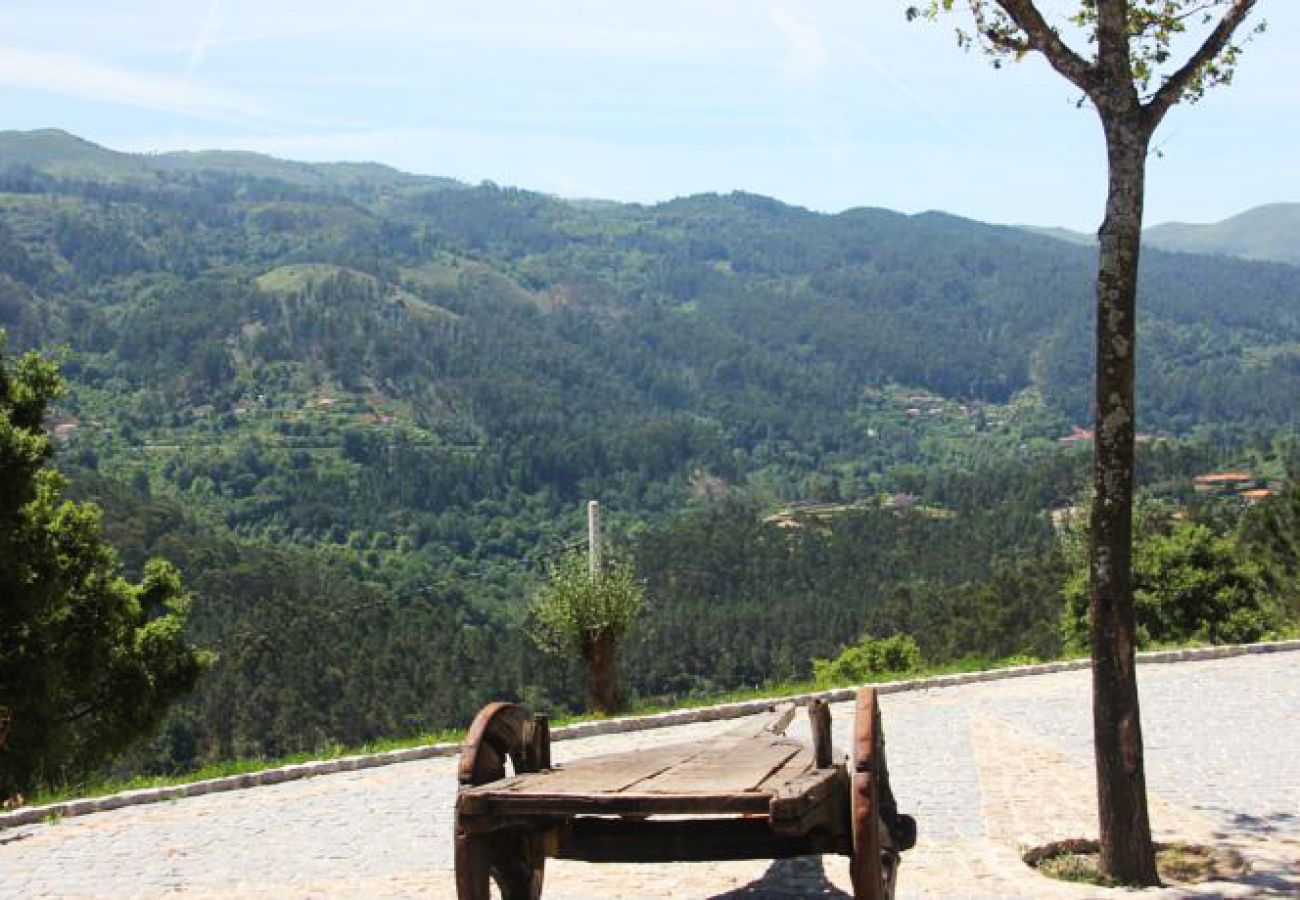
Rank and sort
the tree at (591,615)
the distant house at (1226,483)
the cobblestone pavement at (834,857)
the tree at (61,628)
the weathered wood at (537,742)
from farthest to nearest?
1. the distant house at (1226,483)
2. the tree at (591,615)
3. the tree at (61,628)
4. the cobblestone pavement at (834,857)
5. the weathered wood at (537,742)

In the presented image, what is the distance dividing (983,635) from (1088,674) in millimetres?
57320

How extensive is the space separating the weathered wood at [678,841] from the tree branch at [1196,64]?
4412 mm

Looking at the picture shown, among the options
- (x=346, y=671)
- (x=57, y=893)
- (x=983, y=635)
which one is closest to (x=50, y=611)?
(x=57, y=893)

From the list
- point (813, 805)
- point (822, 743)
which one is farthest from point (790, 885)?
point (813, 805)

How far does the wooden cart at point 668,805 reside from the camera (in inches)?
195

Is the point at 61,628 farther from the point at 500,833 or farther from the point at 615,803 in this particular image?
the point at 615,803

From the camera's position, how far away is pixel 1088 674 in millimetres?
16297

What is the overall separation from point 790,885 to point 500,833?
6.74 ft

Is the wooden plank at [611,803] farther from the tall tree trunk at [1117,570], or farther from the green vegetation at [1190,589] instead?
the green vegetation at [1190,589]

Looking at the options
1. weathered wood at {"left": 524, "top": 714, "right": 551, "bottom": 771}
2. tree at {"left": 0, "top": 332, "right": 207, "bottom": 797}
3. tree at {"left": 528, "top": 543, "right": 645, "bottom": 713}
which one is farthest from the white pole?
weathered wood at {"left": 524, "top": 714, "right": 551, "bottom": 771}

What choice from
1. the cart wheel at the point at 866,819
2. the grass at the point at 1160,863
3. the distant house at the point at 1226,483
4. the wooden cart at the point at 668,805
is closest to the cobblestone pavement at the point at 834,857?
the grass at the point at 1160,863

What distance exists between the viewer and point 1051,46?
7414mm

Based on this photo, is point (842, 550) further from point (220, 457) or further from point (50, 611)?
point (50, 611)

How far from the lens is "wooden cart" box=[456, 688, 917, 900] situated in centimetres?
495
